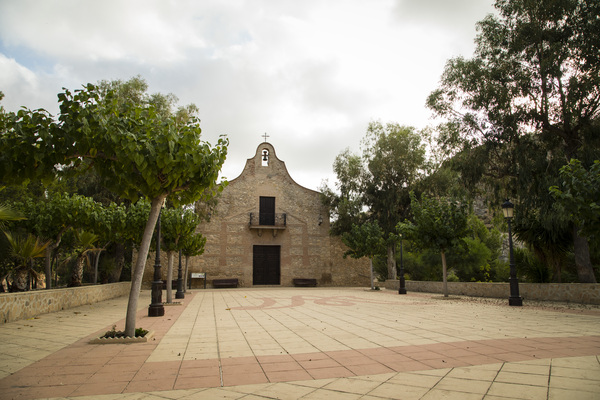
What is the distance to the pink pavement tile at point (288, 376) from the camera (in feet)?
11.9

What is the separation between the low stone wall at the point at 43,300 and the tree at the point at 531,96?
15.6 m

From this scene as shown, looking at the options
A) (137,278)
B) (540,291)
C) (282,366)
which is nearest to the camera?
(282,366)

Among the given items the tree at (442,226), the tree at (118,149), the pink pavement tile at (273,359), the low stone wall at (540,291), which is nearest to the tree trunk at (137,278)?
the tree at (118,149)

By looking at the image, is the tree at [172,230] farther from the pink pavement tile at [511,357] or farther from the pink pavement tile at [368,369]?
the pink pavement tile at [511,357]

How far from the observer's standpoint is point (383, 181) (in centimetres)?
2586

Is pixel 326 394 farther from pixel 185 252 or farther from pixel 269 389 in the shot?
pixel 185 252

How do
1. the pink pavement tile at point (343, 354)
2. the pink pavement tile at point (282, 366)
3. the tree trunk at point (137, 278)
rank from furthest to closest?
1. the tree trunk at point (137, 278)
2. the pink pavement tile at point (343, 354)
3. the pink pavement tile at point (282, 366)

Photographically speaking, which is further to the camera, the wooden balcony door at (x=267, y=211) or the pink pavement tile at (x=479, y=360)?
the wooden balcony door at (x=267, y=211)

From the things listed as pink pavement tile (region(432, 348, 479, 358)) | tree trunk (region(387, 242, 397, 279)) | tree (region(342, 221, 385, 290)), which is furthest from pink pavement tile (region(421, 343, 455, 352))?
tree trunk (region(387, 242, 397, 279))

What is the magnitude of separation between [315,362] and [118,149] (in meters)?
3.50

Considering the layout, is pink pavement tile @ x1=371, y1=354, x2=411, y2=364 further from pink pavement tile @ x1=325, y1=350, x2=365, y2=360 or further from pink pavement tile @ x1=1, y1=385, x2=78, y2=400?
pink pavement tile @ x1=1, y1=385, x2=78, y2=400

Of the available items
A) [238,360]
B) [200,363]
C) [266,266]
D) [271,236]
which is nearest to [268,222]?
[271,236]

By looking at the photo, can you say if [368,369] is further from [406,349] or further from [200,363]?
[200,363]

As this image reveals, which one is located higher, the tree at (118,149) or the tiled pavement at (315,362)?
the tree at (118,149)
